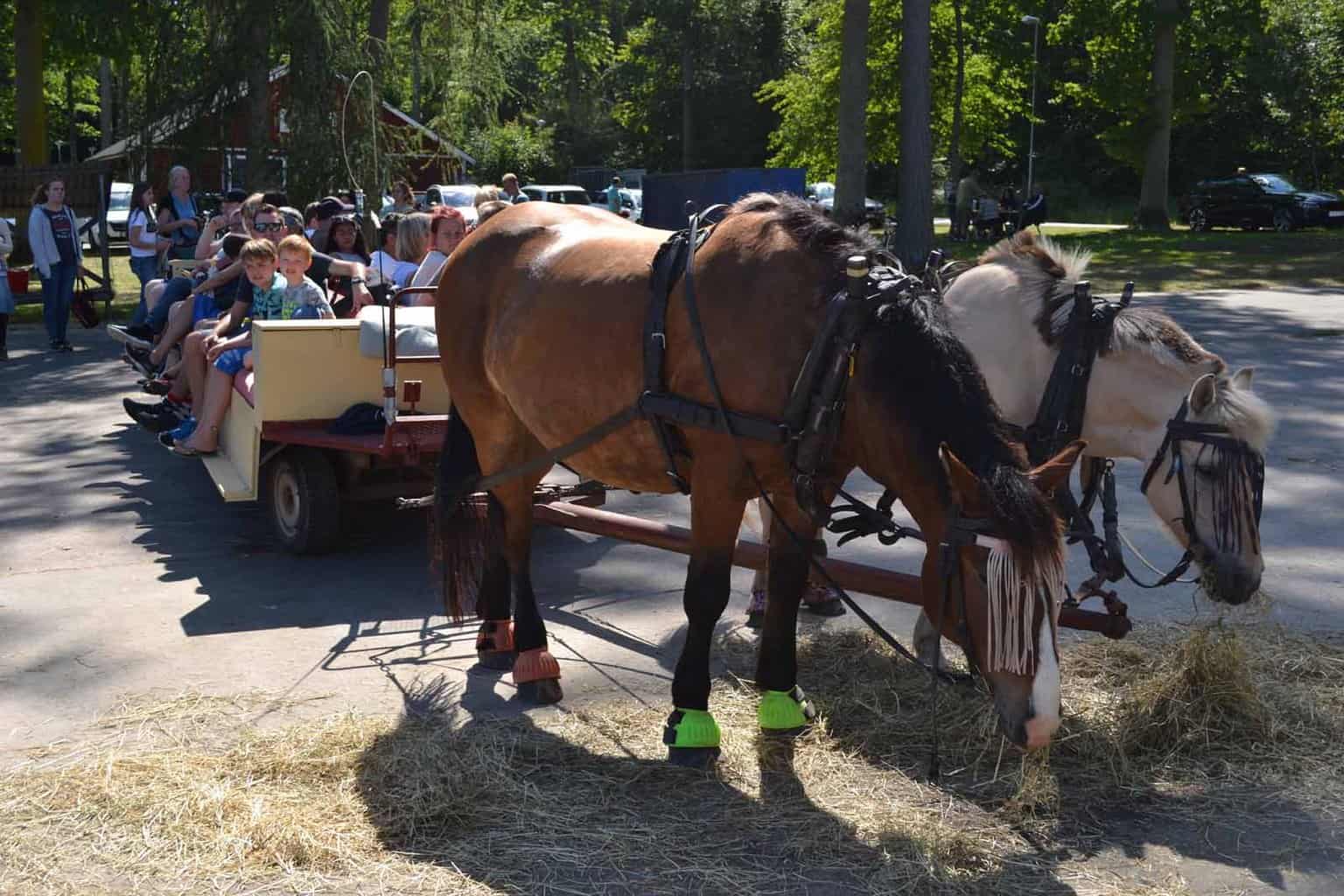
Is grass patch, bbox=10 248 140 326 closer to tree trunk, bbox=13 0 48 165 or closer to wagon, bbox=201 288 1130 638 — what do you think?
tree trunk, bbox=13 0 48 165

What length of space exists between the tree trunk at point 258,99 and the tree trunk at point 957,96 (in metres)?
22.5

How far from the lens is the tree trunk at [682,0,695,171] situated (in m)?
53.3

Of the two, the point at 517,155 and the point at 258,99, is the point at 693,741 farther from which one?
the point at 517,155

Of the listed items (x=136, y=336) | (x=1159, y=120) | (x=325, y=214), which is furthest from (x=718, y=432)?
(x=1159, y=120)

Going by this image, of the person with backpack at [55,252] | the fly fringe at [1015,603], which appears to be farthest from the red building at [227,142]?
the fly fringe at [1015,603]

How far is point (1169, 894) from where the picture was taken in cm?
365

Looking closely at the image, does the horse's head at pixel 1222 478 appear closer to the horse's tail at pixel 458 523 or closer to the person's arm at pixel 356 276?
the horse's tail at pixel 458 523

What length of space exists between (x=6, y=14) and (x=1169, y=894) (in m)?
29.6

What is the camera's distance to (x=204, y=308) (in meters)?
9.28

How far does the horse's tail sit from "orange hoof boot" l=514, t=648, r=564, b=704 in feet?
2.10

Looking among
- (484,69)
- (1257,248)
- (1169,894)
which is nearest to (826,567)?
(1169,894)

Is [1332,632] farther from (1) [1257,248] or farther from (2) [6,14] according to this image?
(2) [6,14]

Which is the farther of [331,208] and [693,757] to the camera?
[331,208]

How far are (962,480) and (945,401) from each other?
287mm
